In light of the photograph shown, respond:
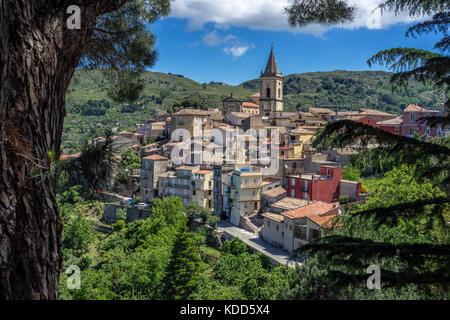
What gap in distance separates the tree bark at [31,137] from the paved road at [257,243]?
17.9 meters

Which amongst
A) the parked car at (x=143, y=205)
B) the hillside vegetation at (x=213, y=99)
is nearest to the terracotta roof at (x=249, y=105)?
the hillside vegetation at (x=213, y=99)

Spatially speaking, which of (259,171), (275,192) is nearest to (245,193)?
(275,192)

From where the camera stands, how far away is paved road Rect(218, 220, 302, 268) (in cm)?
2328

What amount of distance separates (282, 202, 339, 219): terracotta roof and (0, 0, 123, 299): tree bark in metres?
21.5

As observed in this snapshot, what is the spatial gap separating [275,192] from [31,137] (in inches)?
1199

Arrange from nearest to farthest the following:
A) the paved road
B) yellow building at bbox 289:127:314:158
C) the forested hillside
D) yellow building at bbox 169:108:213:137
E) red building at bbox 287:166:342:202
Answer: the paved road
red building at bbox 287:166:342:202
yellow building at bbox 289:127:314:158
yellow building at bbox 169:108:213:137
the forested hillside

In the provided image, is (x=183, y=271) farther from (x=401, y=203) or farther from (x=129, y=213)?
(x=401, y=203)

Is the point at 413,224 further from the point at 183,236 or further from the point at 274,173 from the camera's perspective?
the point at 274,173

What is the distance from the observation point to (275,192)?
3278 centimetres

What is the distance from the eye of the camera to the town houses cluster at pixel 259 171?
26461 millimetres

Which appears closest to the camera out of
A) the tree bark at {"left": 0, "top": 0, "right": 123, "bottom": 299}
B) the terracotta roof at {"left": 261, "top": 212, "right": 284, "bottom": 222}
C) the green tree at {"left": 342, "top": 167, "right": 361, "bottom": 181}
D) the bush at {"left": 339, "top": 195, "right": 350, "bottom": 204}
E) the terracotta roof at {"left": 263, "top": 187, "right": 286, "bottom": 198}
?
the tree bark at {"left": 0, "top": 0, "right": 123, "bottom": 299}

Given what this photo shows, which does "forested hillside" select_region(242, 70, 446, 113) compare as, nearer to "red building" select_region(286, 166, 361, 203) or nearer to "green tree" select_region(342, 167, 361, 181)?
"green tree" select_region(342, 167, 361, 181)

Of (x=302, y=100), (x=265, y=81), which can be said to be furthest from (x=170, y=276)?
(x=302, y=100)

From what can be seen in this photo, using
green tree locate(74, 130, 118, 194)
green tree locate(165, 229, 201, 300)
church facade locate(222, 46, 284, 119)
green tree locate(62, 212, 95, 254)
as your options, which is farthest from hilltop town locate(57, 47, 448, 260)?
green tree locate(74, 130, 118, 194)
